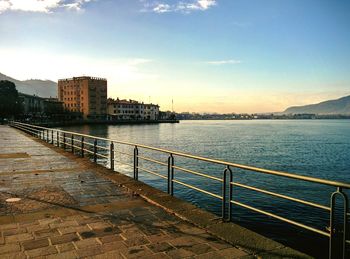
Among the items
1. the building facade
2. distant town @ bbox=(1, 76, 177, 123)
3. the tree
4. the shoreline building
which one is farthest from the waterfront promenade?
the shoreline building

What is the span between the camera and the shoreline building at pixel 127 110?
567ft

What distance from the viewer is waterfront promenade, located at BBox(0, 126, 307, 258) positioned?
15.5 ft

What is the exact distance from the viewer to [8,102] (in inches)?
3782

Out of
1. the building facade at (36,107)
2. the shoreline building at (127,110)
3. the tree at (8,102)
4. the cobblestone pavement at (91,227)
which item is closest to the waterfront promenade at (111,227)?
the cobblestone pavement at (91,227)

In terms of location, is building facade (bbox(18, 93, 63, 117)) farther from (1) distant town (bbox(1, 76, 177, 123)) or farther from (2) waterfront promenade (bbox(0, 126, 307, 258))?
(2) waterfront promenade (bbox(0, 126, 307, 258))

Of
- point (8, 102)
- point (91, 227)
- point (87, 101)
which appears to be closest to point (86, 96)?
point (87, 101)

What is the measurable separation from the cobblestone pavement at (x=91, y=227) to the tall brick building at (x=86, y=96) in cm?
15755

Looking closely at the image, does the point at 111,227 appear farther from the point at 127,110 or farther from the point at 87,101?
the point at 127,110

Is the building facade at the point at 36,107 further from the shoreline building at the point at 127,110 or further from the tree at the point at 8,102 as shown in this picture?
the shoreline building at the point at 127,110

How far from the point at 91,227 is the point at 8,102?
335 feet

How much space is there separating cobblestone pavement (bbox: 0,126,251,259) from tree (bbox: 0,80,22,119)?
92846 mm

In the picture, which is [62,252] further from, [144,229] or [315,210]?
[315,210]

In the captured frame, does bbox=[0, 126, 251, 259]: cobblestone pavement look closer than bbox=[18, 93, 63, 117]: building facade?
Yes

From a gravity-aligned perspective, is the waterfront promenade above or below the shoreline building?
below
